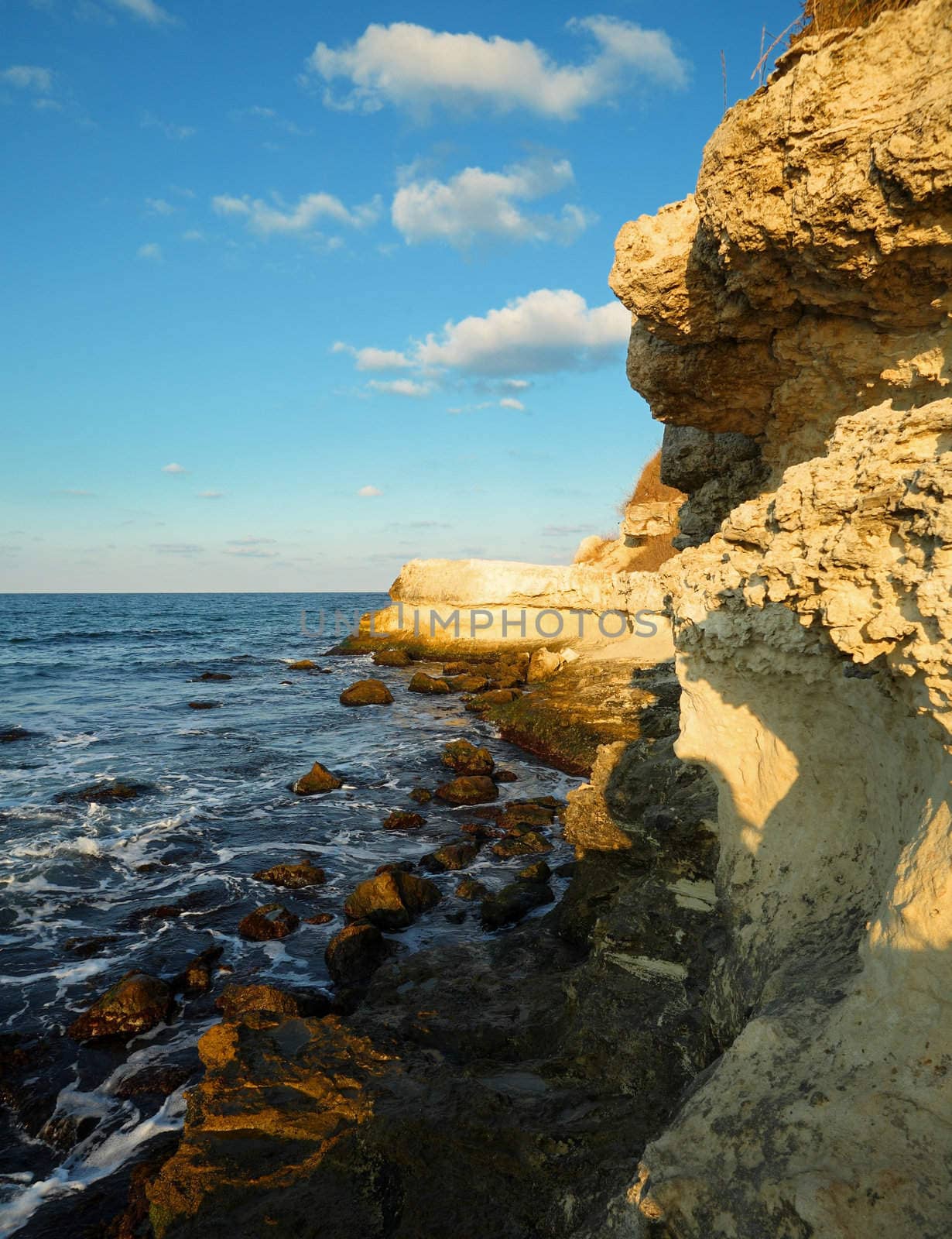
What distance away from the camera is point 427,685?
2731 centimetres

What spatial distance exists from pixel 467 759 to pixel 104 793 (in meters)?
7.85

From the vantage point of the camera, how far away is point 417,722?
2222 centimetres

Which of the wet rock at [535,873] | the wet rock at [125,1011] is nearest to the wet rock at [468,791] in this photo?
the wet rock at [535,873]

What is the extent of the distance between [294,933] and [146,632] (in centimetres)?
5571

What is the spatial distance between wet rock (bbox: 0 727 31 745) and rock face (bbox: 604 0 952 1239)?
21.2 meters

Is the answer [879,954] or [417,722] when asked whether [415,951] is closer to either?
[879,954]

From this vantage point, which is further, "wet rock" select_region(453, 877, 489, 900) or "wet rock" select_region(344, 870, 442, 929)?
"wet rock" select_region(453, 877, 489, 900)

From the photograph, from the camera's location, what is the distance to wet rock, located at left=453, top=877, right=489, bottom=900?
Answer: 1012cm

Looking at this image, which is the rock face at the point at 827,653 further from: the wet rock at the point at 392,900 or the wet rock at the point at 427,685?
the wet rock at the point at 427,685

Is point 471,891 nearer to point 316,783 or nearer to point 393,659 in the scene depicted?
point 316,783

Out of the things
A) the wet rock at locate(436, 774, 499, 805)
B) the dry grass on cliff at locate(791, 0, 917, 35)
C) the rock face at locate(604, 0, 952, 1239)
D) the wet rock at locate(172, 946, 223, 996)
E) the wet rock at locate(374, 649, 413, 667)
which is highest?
the dry grass on cliff at locate(791, 0, 917, 35)

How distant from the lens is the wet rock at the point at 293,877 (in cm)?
1080

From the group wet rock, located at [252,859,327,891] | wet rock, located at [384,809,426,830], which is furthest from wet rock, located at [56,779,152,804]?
wet rock, located at [384,809,426,830]

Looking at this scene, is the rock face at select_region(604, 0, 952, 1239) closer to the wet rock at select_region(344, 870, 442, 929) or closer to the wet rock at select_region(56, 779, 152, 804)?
the wet rock at select_region(344, 870, 442, 929)
